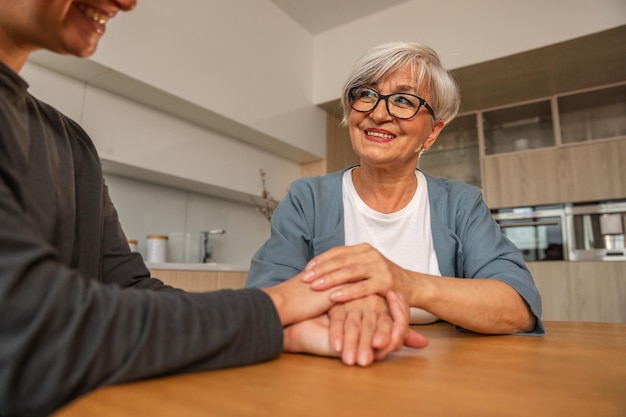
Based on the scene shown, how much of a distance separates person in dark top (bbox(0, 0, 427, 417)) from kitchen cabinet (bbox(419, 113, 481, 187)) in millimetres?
3581

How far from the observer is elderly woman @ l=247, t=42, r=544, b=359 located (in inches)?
41.7

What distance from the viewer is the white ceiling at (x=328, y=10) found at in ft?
11.6

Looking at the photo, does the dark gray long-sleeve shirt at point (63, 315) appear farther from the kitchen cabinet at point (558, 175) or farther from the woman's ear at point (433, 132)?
the kitchen cabinet at point (558, 175)

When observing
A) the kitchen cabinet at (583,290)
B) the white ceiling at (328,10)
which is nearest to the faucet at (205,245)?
the white ceiling at (328,10)

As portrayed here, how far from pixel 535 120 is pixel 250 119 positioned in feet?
7.85

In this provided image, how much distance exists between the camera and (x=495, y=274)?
1.01m

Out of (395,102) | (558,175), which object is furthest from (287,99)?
(395,102)

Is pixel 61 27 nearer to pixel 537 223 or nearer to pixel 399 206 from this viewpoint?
pixel 399 206

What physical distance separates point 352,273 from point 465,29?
9.79 ft

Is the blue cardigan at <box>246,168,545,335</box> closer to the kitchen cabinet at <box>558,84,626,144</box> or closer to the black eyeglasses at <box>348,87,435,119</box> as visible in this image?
the black eyeglasses at <box>348,87,435,119</box>

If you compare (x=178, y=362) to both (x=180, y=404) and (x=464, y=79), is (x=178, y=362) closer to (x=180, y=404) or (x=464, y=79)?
(x=180, y=404)

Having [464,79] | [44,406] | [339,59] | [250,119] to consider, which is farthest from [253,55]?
[44,406]

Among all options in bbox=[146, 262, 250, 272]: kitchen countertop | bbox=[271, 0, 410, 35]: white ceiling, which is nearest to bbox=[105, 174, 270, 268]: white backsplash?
bbox=[146, 262, 250, 272]: kitchen countertop

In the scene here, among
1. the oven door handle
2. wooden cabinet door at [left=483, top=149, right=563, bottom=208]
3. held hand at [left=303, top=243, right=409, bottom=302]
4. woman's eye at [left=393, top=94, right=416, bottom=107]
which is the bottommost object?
held hand at [left=303, top=243, right=409, bottom=302]
